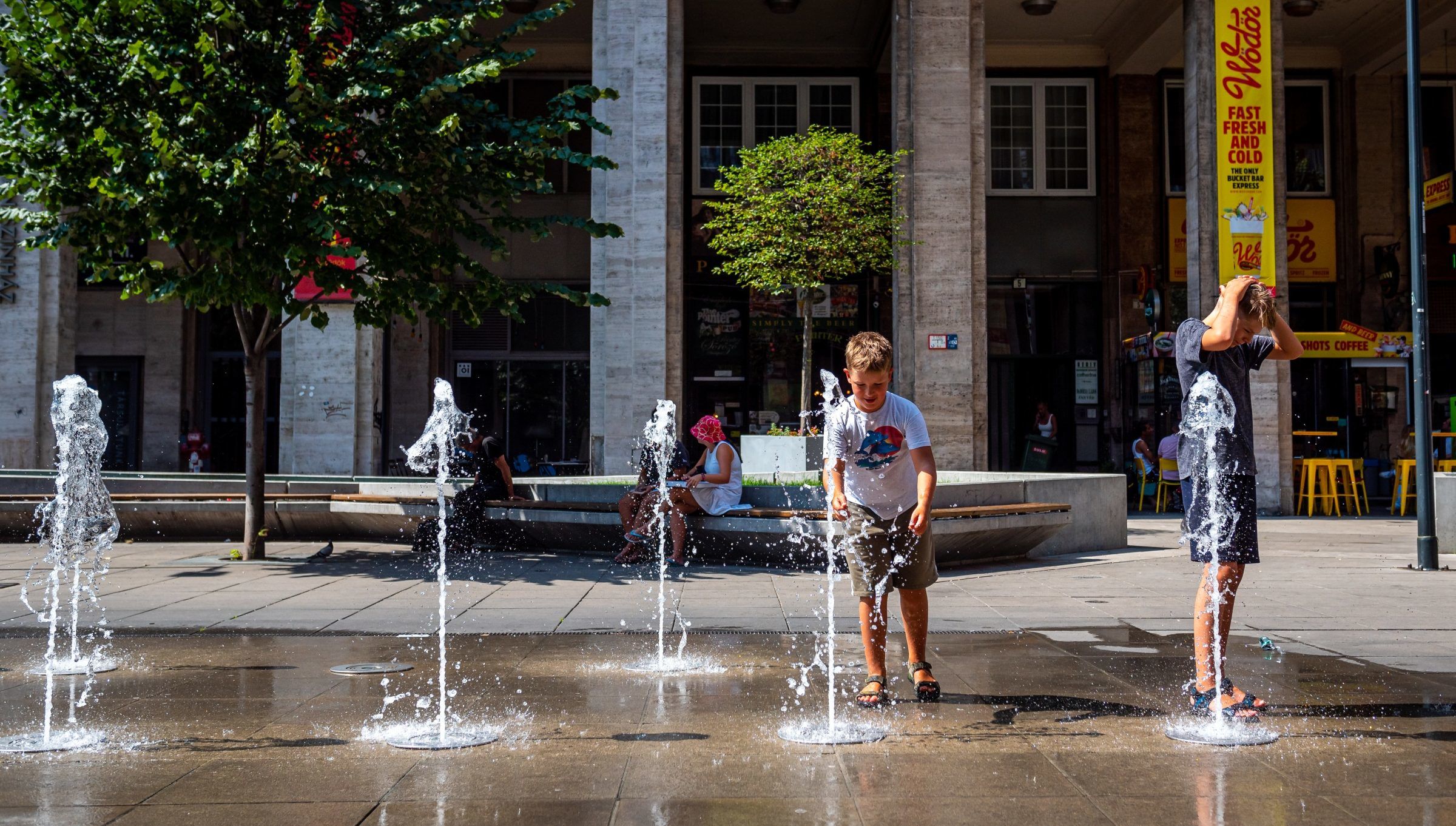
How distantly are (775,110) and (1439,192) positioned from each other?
13.3 m

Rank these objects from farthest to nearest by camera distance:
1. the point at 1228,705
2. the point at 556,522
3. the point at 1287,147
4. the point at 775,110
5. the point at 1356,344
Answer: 1. the point at 1287,147
2. the point at 775,110
3. the point at 1356,344
4. the point at 556,522
5. the point at 1228,705

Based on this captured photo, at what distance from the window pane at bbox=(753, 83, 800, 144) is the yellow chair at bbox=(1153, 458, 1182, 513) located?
11042mm

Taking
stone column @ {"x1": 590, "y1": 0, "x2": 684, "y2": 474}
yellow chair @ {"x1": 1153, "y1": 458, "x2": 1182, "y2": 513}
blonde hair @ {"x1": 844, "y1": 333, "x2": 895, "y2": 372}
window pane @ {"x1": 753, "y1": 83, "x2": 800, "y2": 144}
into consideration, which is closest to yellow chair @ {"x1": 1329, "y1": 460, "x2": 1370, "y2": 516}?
yellow chair @ {"x1": 1153, "y1": 458, "x2": 1182, "y2": 513}

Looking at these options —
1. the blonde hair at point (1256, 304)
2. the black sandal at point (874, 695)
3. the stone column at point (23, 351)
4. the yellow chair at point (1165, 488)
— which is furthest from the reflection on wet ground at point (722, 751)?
the stone column at point (23, 351)

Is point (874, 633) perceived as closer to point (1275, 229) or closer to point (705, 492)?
point (705, 492)

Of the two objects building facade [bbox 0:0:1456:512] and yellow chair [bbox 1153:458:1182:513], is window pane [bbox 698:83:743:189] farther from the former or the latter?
yellow chair [bbox 1153:458:1182:513]

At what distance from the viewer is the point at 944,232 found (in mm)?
Answer: 19109

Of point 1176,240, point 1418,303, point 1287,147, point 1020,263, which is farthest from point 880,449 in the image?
point 1287,147

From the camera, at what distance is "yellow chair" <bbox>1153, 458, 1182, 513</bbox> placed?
66.1ft

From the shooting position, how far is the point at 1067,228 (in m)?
26.3

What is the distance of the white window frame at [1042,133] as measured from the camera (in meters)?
26.2

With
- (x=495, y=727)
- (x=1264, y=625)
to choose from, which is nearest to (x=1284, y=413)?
(x=1264, y=625)

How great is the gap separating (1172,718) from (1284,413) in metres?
16.9

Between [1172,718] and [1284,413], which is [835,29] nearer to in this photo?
[1284,413]
